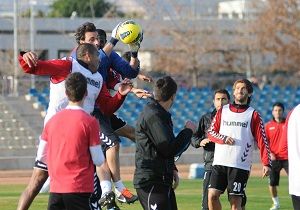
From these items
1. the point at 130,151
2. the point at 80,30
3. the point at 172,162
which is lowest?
the point at 130,151

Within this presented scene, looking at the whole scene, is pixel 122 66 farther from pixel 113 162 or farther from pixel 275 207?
pixel 275 207

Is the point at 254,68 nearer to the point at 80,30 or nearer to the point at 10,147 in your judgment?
the point at 10,147

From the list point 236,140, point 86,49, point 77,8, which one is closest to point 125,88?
point 86,49

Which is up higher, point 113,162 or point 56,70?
point 56,70

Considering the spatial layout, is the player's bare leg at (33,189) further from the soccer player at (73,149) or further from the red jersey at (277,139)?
the red jersey at (277,139)

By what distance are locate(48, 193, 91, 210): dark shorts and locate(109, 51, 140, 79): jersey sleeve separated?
12.3 feet

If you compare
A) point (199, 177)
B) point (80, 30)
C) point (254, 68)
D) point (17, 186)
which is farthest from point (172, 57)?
point (80, 30)

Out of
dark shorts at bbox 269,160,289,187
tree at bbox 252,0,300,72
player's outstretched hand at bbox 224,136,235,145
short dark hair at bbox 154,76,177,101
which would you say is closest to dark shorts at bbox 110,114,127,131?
player's outstretched hand at bbox 224,136,235,145

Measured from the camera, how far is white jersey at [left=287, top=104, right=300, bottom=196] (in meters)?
9.97

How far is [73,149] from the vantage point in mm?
10359

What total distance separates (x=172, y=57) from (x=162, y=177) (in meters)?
43.3

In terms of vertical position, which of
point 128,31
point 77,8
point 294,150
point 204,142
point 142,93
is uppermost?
point 77,8

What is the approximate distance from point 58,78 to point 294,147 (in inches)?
145

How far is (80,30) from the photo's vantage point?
13.3 meters
